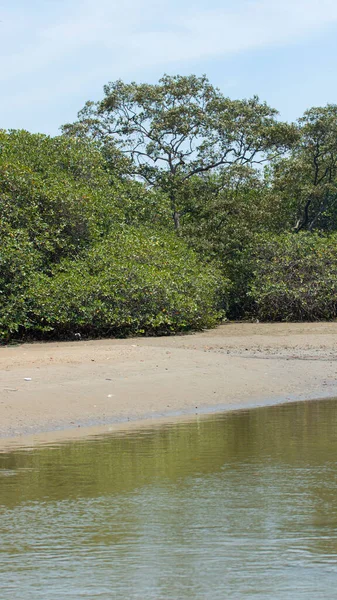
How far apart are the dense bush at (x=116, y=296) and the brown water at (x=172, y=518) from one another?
8.48 meters

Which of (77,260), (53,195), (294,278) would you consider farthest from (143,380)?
(294,278)

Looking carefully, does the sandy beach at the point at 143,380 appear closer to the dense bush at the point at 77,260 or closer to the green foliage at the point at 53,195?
the dense bush at the point at 77,260

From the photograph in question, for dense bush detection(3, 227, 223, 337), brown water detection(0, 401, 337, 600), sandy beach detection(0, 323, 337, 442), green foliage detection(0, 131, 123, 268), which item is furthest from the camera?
green foliage detection(0, 131, 123, 268)

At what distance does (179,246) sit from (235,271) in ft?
9.18

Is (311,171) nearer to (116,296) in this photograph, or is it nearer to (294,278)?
(294,278)

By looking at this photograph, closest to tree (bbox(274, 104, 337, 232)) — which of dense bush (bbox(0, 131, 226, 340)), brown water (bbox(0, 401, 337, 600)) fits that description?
dense bush (bbox(0, 131, 226, 340))

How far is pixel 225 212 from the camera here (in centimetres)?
2386

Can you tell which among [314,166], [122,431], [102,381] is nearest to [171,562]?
[122,431]

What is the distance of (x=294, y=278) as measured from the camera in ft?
72.8

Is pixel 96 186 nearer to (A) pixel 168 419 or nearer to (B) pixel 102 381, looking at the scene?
(B) pixel 102 381

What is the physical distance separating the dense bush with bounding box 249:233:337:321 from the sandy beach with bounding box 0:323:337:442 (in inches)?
183

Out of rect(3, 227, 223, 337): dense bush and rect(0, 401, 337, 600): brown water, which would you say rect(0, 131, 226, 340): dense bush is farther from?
rect(0, 401, 337, 600): brown water

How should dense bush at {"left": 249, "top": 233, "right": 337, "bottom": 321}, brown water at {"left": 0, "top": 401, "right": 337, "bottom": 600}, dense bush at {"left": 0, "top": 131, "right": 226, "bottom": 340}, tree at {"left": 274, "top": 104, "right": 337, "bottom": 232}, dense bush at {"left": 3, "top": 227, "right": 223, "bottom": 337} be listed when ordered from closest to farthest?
brown water at {"left": 0, "top": 401, "right": 337, "bottom": 600}, dense bush at {"left": 3, "top": 227, "right": 223, "bottom": 337}, dense bush at {"left": 0, "top": 131, "right": 226, "bottom": 340}, dense bush at {"left": 249, "top": 233, "right": 337, "bottom": 321}, tree at {"left": 274, "top": 104, "right": 337, "bottom": 232}

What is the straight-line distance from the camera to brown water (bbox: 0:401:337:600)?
3.96m
